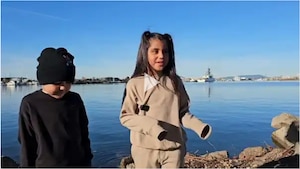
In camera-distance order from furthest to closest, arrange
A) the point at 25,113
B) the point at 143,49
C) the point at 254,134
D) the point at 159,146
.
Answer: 1. the point at 254,134
2. the point at 143,49
3. the point at 159,146
4. the point at 25,113

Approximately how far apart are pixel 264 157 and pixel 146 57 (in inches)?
153

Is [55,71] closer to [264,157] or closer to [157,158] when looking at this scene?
[157,158]

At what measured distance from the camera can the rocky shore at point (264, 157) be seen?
4973 mm

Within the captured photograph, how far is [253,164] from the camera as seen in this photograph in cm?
491

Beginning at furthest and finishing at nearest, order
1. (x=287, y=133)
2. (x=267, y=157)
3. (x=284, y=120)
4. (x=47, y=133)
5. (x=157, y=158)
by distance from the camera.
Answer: (x=284, y=120) < (x=287, y=133) < (x=267, y=157) < (x=157, y=158) < (x=47, y=133)

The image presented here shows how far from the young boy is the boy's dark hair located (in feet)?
1.77

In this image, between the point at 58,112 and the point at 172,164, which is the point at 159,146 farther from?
the point at 58,112

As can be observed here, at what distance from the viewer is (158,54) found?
258cm

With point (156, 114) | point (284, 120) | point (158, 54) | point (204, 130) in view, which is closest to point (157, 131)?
point (156, 114)

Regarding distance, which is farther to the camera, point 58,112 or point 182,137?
point 182,137

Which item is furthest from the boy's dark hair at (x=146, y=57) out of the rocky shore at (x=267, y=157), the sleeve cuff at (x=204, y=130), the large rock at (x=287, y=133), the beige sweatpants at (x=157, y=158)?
the large rock at (x=287, y=133)

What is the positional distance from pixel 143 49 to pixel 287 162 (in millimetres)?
3339

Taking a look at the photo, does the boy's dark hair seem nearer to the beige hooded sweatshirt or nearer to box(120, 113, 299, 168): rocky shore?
the beige hooded sweatshirt

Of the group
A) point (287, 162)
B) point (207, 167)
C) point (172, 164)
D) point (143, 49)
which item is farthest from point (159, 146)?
point (287, 162)
